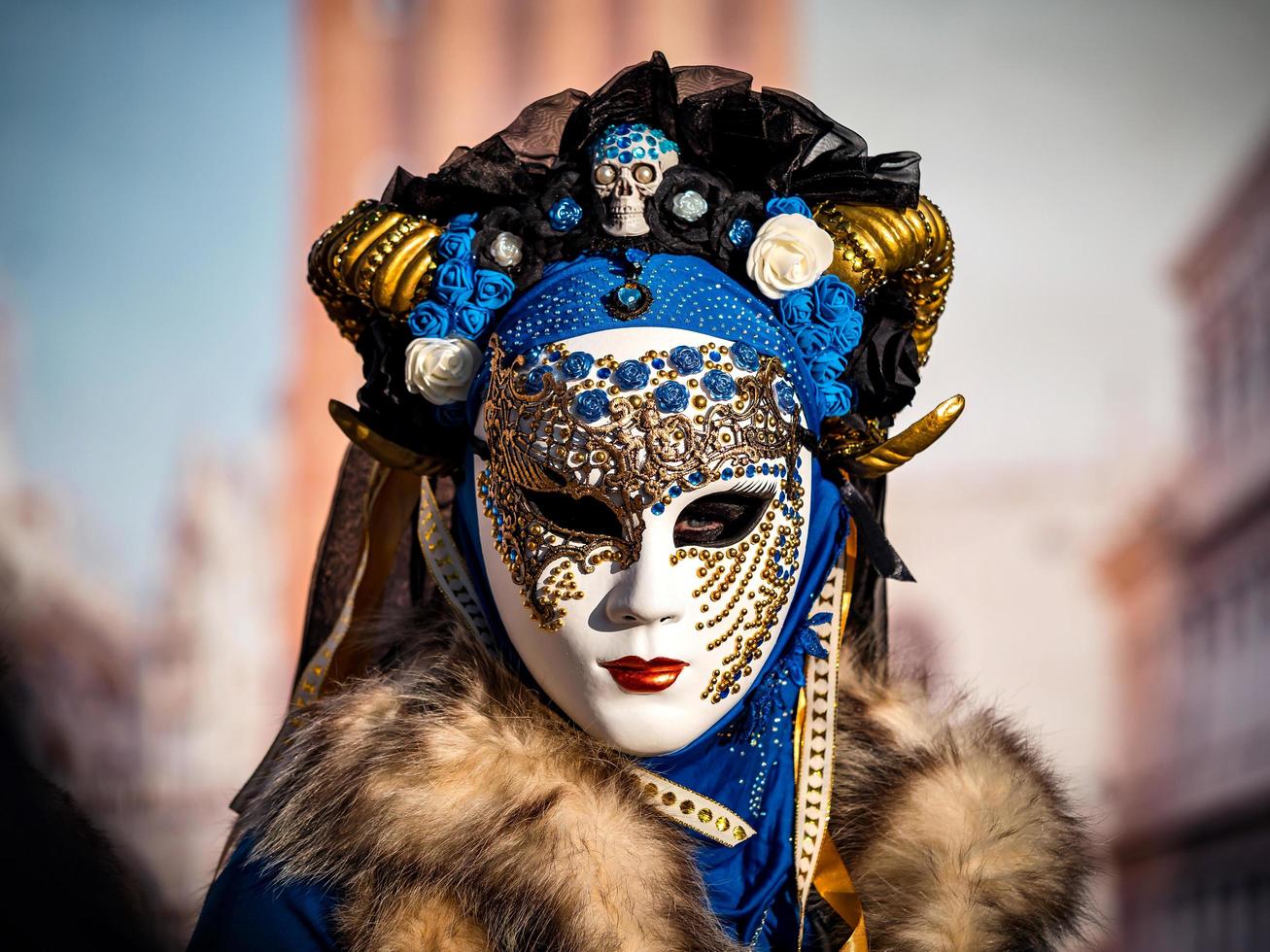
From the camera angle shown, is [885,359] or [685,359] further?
[885,359]

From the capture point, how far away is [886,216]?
5.98 feet

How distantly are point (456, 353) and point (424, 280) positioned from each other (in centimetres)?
11

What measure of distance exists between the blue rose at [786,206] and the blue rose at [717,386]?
28 cm

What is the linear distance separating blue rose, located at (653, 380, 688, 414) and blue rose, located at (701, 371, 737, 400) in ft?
0.10

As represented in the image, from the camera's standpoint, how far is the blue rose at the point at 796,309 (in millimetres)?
1769

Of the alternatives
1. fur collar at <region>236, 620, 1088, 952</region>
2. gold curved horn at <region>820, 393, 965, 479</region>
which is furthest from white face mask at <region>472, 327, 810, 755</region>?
gold curved horn at <region>820, 393, 965, 479</region>

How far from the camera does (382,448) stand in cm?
184

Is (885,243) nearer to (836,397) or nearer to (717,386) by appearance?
(836,397)

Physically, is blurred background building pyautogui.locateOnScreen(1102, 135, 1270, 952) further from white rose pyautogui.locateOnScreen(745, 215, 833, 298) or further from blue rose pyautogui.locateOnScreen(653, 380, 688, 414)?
blue rose pyautogui.locateOnScreen(653, 380, 688, 414)

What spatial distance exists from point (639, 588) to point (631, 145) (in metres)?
0.58

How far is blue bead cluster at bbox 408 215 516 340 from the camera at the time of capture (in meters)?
1.75

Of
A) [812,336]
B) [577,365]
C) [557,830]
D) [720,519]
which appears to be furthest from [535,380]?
[557,830]

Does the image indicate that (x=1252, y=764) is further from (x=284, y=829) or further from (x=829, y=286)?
(x=284, y=829)

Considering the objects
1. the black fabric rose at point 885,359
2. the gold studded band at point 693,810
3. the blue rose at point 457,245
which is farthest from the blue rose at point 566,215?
the gold studded band at point 693,810
